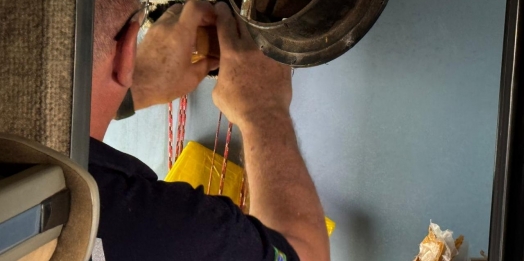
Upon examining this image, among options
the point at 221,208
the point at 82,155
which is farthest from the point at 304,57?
the point at 82,155

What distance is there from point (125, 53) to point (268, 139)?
251mm

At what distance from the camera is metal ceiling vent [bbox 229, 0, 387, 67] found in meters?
0.65

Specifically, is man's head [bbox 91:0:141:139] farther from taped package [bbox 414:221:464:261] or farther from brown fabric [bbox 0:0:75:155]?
taped package [bbox 414:221:464:261]

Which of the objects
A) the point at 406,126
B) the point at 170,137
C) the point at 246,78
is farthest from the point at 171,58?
the point at 170,137

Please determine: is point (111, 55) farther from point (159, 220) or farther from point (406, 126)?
point (406, 126)

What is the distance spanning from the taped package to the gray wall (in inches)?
0.6

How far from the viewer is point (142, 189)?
54 centimetres

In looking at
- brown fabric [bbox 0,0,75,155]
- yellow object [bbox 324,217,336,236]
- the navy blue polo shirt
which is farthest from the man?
yellow object [bbox 324,217,336,236]

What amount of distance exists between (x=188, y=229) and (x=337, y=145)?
0.46 metres

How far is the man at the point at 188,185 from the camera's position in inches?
20.6

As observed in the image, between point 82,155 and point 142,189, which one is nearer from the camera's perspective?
point 82,155

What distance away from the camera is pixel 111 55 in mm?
530

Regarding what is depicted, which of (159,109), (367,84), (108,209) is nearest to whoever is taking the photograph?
(108,209)

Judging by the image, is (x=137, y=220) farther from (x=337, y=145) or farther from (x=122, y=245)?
(x=337, y=145)
